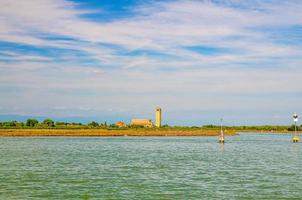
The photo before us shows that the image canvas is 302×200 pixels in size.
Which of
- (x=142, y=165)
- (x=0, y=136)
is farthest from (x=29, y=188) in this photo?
(x=0, y=136)

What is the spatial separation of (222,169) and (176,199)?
1558 cm

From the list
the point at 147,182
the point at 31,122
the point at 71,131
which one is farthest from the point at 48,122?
the point at 147,182

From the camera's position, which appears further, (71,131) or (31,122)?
(31,122)

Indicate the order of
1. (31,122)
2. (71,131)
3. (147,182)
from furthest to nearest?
(31,122) < (71,131) < (147,182)

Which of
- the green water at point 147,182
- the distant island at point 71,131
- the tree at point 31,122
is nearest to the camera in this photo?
the green water at point 147,182

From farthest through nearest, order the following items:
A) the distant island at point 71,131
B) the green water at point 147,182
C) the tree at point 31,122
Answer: the tree at point 31,122 < the distant island at point 71,131 < the green water at point 147,182

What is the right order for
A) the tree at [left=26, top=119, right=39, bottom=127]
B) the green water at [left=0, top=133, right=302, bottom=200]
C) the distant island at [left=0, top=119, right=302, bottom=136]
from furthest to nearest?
the tree at [left=26, top=119, right=39, bottom=127], the distant island at [left=0, top=119, right=302, bottom=136], the green water at [left=0, top=133, right=302, bottom=200]

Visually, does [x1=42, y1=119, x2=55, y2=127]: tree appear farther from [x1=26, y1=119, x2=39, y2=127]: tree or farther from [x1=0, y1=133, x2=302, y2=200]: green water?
[x1=0, y1=133, x2=302, y2=200]: green water

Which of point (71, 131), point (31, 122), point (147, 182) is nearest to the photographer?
point (147, 182)

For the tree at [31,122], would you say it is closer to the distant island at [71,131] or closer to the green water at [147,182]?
the distant island at [71,131]

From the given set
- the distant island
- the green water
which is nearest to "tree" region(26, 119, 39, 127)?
the distant island

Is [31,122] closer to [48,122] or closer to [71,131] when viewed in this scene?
[48,122]

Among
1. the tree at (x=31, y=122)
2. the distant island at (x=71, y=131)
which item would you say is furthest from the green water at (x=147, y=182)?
the tree at (x=31, y=122)

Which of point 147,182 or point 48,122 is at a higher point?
point 48,122
